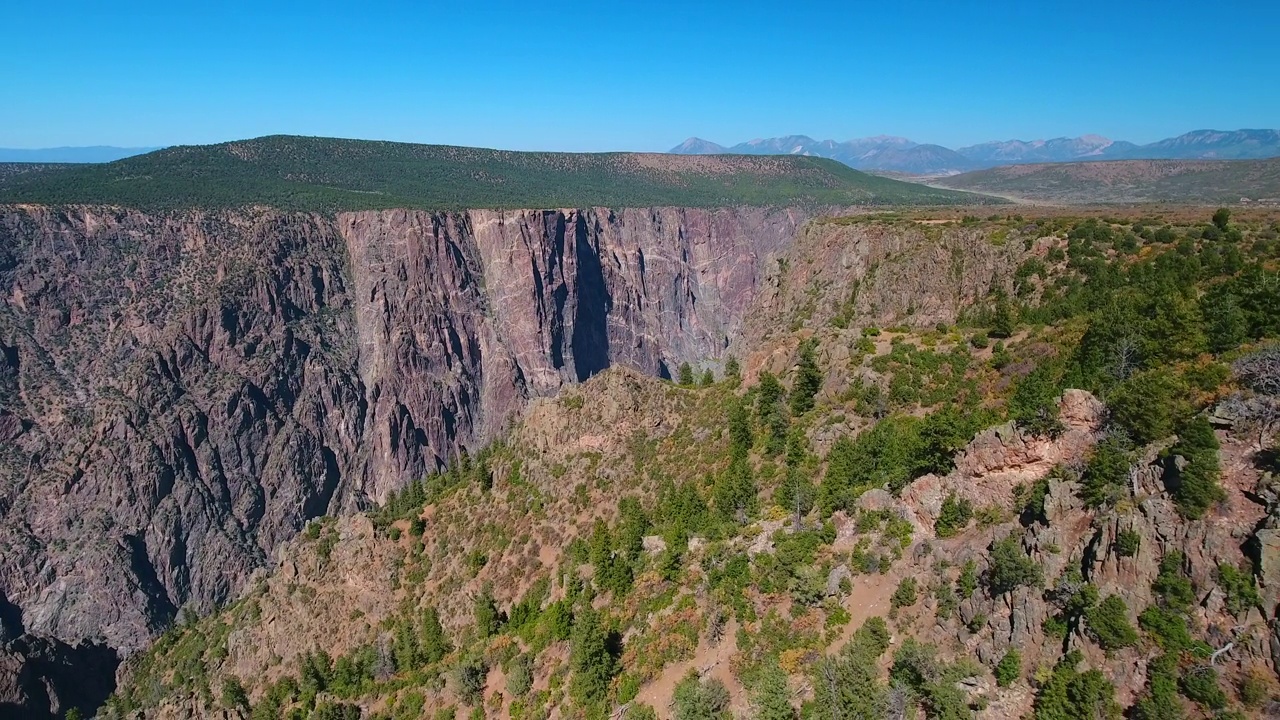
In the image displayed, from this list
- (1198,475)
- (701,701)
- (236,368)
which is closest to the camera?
(1198,475)

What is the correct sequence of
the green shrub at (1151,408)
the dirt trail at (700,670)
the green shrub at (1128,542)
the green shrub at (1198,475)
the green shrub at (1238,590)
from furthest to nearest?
the dirt trail at (700,670) → the green shrub at (1151,408) → the green shrub at (1128,542) → the green shrub at (1198,475) → the green shrub at (1238,590)

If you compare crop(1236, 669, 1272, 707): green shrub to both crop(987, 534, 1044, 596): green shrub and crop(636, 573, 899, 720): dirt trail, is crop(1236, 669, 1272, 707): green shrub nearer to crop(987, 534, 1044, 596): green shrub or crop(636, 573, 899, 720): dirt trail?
crop(987, 534, 1044, 596): green shrub

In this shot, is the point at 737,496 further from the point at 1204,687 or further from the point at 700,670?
the point at 1204,687

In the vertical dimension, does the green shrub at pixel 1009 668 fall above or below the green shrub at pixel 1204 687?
below

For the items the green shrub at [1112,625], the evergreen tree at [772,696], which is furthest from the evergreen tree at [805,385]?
the green shrub at [1112,625]

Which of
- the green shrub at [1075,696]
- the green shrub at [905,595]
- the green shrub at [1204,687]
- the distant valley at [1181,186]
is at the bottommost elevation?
the green shrub at [905,595]

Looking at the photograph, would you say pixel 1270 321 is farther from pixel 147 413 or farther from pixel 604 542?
pixel 147 413

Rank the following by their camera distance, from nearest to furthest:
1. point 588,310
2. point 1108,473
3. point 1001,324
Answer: point 1108,473 → point 1001,324 → point 588,310

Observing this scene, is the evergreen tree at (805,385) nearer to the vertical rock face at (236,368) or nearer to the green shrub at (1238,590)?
the green shrub at (1238,590)

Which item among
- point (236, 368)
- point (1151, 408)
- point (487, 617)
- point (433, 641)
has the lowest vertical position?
point (236, 368)

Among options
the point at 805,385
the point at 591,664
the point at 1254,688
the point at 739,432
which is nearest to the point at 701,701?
the point at 591,664
